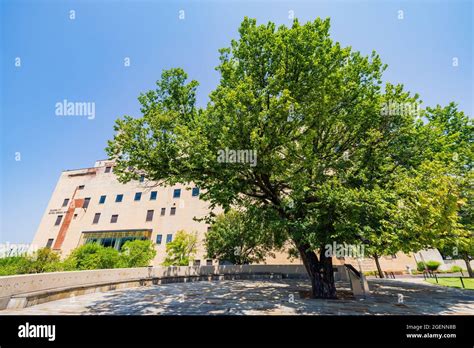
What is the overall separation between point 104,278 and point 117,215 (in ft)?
93.0

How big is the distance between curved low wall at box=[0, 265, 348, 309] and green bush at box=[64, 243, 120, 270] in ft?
12.8

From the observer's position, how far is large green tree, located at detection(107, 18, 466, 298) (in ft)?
29.7

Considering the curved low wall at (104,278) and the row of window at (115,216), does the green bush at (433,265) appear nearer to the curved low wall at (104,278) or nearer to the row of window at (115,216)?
the curved low wall at (104,278)

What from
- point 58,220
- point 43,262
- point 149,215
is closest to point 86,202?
point 58,220

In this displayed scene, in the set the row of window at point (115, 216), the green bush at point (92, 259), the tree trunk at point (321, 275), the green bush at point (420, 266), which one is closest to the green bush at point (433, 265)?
the green bush at point (420, 266)

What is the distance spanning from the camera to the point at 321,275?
1178 centimetres

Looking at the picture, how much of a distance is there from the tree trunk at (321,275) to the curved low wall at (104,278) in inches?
437

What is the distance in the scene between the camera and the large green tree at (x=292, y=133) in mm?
9047

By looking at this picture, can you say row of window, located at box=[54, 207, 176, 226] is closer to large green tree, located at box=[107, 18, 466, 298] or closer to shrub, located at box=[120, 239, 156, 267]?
shrub, located at box=[120, 239, 156, 267]

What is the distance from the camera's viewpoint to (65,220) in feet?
136

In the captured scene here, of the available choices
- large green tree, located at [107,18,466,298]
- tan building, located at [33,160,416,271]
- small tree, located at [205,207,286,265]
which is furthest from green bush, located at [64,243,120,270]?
tan building, located at [33,160,416,271]
